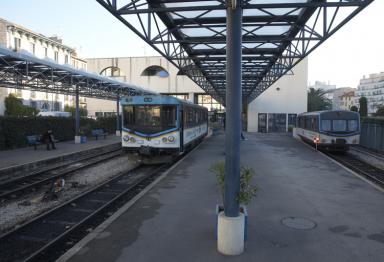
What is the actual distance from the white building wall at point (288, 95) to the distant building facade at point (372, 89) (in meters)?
81.4

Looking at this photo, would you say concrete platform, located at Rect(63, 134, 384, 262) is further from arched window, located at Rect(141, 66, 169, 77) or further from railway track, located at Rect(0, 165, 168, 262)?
arched window, located at Rect(141, 66, 169, 77)

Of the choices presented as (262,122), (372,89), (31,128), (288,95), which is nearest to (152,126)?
(31,128)

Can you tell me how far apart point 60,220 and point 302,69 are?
133 feet

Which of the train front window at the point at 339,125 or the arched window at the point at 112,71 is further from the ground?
the arched window at the point at 112,71

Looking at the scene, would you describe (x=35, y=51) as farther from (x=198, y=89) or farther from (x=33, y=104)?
(x=198, y=89)

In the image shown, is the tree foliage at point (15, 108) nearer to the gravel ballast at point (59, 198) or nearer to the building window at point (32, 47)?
the building window at point (32, 47)

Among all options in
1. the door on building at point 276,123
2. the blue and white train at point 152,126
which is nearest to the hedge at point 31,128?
the blue and white train at point 152,126

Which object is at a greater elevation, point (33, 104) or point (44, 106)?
point (33, 104)

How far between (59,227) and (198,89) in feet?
131

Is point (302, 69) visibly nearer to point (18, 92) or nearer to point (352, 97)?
point (18, 92)

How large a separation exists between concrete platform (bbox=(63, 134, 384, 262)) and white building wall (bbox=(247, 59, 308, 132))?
108ft

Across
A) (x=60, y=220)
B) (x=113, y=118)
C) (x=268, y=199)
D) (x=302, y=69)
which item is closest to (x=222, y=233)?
(x=268, y=199)

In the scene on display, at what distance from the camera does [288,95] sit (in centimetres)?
4238

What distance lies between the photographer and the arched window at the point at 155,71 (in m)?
47.8
